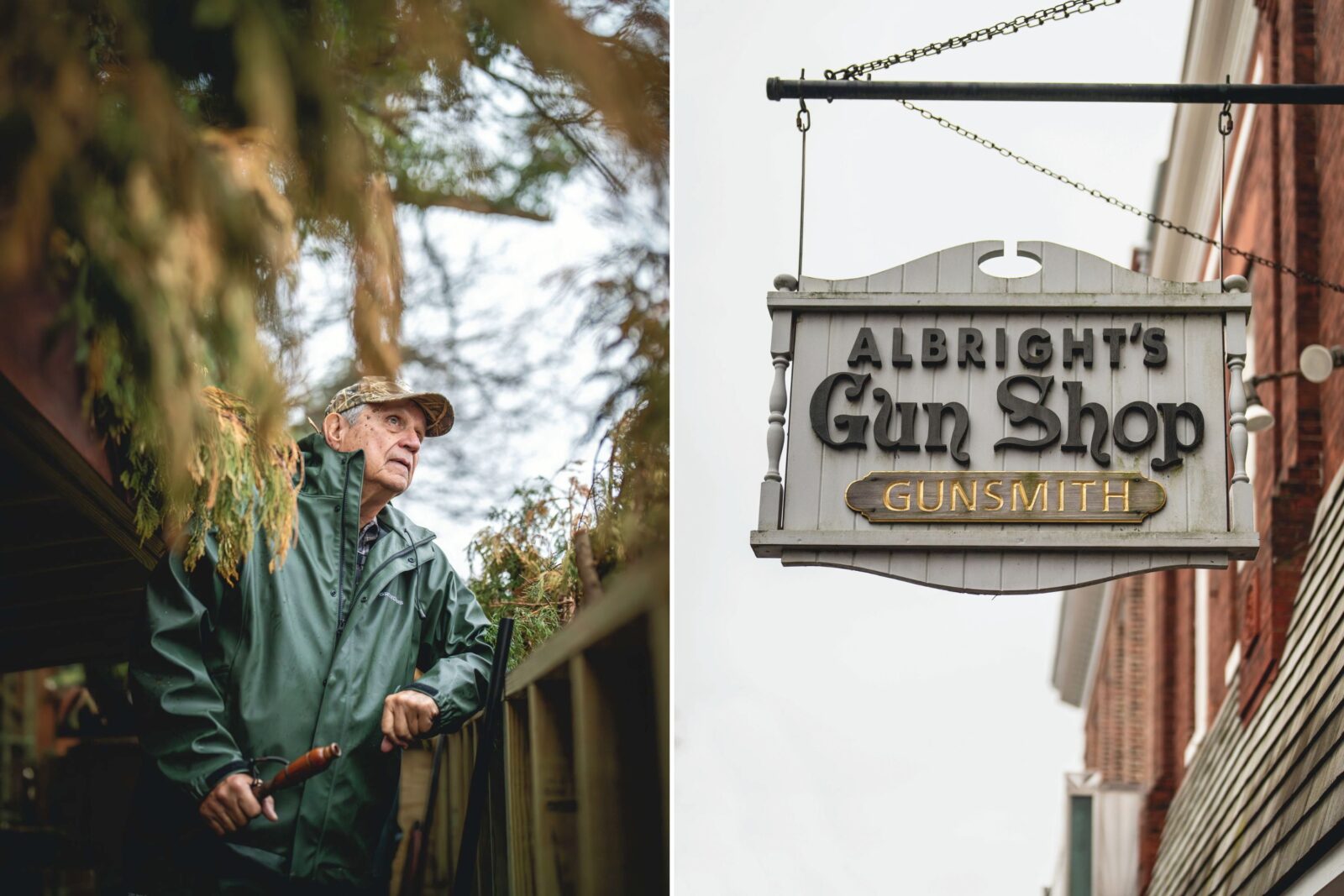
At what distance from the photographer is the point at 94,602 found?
19.7 ft

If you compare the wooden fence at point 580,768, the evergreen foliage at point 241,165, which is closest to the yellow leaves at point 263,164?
the evergreen foliage at point 241,165

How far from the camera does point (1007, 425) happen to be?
6.50 m

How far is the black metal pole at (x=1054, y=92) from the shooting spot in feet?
21.0

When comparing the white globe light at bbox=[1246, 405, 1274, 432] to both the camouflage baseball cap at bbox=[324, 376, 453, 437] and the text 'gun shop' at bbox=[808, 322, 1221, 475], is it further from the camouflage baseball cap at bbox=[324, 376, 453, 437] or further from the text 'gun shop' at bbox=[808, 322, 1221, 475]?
the camouflage baseball cap at bbox=[324, 376, 453, 437]

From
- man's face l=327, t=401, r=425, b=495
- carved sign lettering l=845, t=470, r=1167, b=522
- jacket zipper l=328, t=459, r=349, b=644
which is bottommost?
jacket zipper l=328, t=459, r=349, b=644

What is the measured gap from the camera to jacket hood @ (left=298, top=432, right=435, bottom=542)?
650 cm

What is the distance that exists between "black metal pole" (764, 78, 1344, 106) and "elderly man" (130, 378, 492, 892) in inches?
68.5

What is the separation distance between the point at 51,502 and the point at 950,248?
10.3ft

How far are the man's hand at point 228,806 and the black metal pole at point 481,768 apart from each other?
0.85 m

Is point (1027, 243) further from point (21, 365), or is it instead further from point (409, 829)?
point (21, 365)

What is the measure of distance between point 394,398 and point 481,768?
1325mm

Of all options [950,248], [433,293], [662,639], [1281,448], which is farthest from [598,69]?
[1281,448]

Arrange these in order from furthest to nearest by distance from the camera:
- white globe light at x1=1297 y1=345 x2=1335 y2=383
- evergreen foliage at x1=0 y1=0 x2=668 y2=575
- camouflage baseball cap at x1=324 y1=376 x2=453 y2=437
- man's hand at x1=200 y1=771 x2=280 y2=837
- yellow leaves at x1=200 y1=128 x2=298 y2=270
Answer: white globe light at x1=1297 y1=345 x2=1335 y2=383
camouflage baseball cap at x1=324 y1=376 x2=453 y2=437
man's hand at x1=200 y1=771 x2=280 y2=837
yellow leaves at x1=200 y1=128 x2=298 y2=270
evergreen foliage at x1=0 y1=0 x2=668 y2=575

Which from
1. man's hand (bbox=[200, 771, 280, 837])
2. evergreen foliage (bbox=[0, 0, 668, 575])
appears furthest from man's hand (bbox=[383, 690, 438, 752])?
evergreen foliage (bbox=[0, 0, 668, 575])
